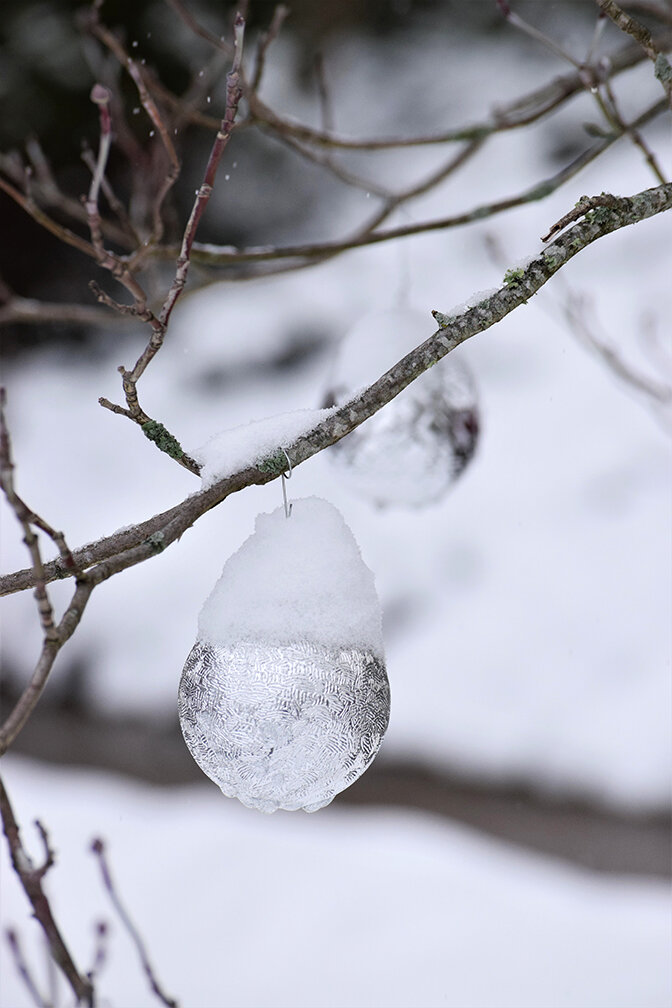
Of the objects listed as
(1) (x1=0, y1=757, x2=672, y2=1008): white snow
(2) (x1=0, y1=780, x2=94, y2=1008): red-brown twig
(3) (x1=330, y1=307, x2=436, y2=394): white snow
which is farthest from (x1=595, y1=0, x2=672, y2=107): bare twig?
(1) (x1=0, y1=757, x2=672, y2=1008): white snow

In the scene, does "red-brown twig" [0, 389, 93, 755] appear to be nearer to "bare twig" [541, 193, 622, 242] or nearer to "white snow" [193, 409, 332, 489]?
Result: "white snow" [193, 409, 332, 489]

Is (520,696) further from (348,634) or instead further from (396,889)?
(348,634)

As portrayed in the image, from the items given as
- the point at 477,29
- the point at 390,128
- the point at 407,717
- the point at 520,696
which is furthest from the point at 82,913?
the point at 477,29

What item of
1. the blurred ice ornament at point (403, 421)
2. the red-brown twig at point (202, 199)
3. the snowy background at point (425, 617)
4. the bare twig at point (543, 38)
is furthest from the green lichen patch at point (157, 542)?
the snowy background at point (425, 617)

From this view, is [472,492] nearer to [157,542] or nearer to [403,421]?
[403,421]

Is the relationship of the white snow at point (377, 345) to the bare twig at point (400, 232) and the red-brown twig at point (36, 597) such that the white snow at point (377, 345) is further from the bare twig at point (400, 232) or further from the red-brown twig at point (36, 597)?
the red-brown twig at point (36, 597)

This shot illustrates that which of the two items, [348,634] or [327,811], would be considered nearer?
[348,634]
